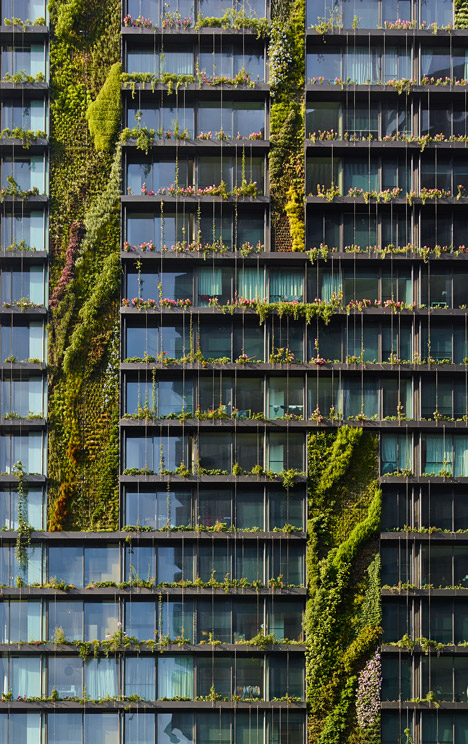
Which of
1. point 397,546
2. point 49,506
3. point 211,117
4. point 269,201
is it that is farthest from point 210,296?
point 397,546

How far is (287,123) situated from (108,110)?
5.41m

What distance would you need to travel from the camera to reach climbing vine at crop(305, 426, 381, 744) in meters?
18.0

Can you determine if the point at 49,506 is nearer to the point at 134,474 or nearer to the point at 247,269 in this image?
the point at 134,474

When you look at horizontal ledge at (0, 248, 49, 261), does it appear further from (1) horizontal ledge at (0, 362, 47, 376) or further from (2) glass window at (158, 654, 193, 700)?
(2) glass window at (158, 654, 193, 700)

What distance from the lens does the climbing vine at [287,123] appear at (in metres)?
19.0

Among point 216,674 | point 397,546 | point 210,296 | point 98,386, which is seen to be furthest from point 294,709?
point 210,296

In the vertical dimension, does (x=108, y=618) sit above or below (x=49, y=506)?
below

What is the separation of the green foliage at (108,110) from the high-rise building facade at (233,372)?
0.07m

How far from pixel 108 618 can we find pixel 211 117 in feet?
50.0

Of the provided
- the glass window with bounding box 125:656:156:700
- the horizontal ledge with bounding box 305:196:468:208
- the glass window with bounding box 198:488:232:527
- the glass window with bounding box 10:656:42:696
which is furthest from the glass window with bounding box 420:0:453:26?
the glass window with bounding box 10:656:42:696

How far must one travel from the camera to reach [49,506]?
733 inches

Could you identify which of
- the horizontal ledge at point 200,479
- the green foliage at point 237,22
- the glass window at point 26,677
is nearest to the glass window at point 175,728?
the glass window at point 26,677

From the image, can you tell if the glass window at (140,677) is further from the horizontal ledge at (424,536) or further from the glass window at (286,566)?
the horizontal ledge at (424,536)

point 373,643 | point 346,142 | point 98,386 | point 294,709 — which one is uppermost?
point 346,142
